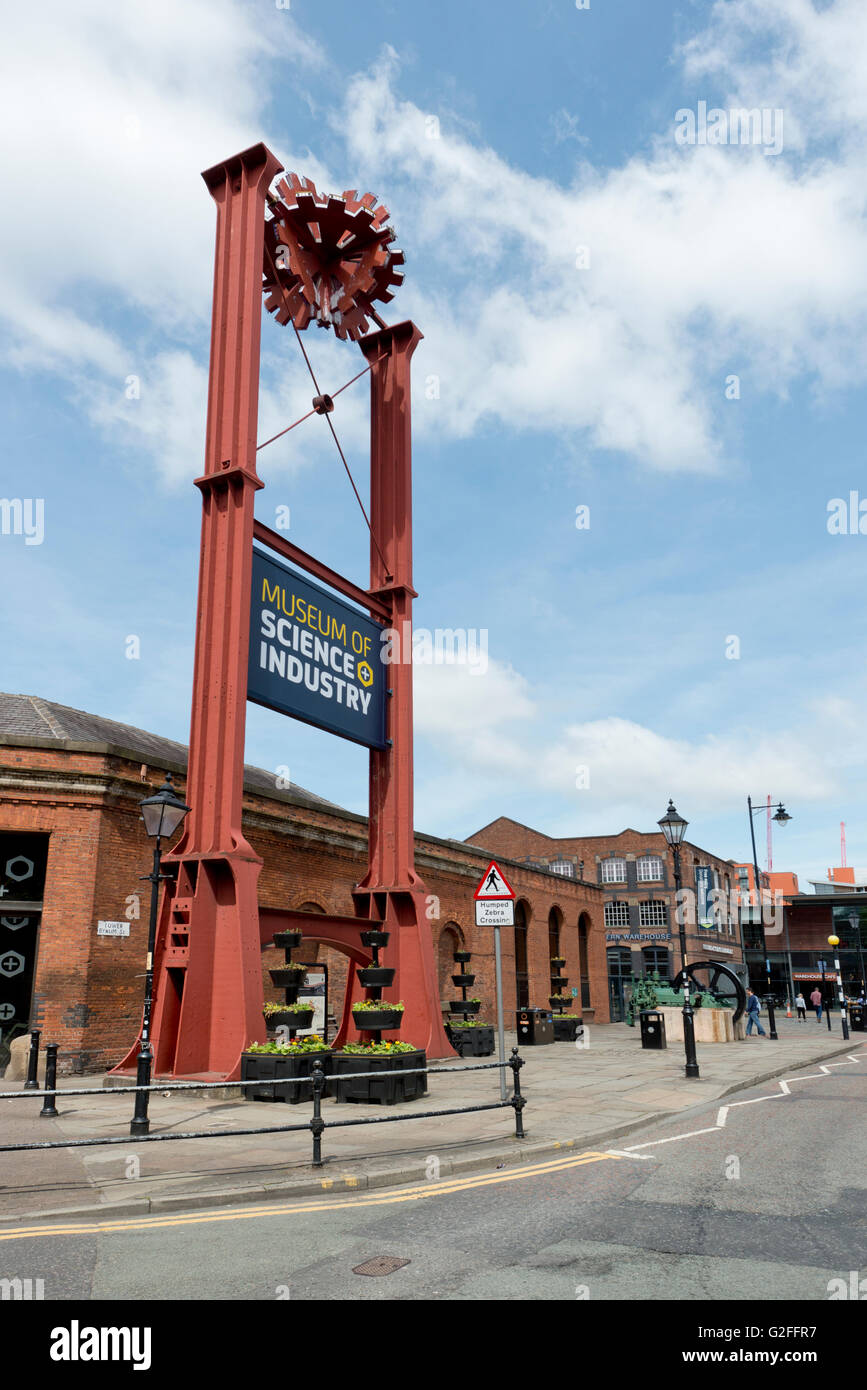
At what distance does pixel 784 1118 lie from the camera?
12.6 metres

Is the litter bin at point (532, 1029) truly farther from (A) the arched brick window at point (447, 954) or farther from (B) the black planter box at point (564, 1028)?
(A) the arched brick window at point (447, 954)

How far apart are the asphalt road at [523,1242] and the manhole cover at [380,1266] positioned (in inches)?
2.3

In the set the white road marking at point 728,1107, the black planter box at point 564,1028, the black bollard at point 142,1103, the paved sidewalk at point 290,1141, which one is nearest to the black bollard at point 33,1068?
the paved sidewalk at point 290,1141

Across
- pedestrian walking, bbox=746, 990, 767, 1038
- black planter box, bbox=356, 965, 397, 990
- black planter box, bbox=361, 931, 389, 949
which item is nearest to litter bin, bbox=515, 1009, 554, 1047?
pedestrian walking, bbox=746, 990, 767, 1038

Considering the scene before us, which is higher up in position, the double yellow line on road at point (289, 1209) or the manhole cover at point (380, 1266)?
the manhole cover at point (380, 1266)

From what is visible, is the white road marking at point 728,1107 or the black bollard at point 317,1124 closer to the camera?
the black bollard at point 317,1124

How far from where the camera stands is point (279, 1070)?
42.6 ft

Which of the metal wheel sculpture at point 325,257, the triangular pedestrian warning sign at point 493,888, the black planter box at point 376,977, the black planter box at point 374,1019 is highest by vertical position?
the metal wheel sculpture at point 325,257

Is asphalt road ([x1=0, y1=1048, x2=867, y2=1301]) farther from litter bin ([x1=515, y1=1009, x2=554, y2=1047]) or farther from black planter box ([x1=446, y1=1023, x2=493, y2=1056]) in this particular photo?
litter bin ([x1=515, y1=1009, x2=554, y2=1047])

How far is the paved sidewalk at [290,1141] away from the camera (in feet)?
25.0

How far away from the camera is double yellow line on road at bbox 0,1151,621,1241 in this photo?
653 centimetres
